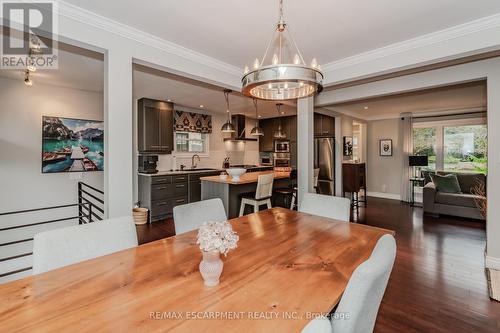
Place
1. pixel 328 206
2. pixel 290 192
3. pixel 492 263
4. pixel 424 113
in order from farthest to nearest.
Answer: pixel 424 113 < pixel 290 192 < pixel 492 263 < pixel 328 206

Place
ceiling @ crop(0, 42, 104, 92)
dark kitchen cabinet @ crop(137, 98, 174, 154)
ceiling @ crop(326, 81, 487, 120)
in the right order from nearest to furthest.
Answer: ceiling @ crop(0, 42, 104, 92) < ceiling @ crop(326, 81, 487, 120) < dark kitchen cabinet @ crop(137, 98, 174, 154)

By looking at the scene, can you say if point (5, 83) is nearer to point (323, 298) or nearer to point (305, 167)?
point (305, 167)

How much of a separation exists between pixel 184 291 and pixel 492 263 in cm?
359

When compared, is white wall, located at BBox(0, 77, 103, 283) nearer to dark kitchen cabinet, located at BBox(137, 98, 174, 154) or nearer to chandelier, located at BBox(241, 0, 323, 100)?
dark kitchen cabinet, located at BBox(137, 98, 174, 154)

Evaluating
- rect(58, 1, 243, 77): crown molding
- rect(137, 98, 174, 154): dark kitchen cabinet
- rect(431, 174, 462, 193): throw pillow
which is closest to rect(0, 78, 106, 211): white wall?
rect(137, 98, 174, 154): dark kitchen cabinet

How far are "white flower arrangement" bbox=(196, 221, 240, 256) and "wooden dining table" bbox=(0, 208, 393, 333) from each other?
0.56ft

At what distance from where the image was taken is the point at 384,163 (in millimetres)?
7219

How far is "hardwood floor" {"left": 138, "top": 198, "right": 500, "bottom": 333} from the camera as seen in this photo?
1.95 m

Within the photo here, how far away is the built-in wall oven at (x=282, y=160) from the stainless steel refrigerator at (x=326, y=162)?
1103 mm

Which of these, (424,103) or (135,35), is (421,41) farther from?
(424,103)

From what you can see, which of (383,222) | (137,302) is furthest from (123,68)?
(383,222)

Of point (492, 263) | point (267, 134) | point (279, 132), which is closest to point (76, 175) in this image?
point (279, 132)

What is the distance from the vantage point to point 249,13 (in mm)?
2037

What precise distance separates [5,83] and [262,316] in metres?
4.73
